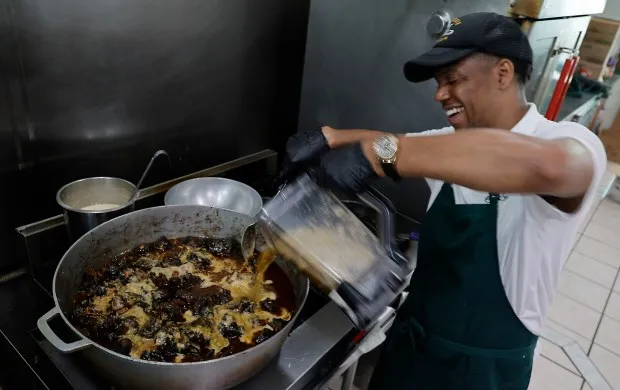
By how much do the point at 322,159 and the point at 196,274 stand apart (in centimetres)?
73

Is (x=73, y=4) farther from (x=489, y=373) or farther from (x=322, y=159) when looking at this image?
(x=489, y=373)

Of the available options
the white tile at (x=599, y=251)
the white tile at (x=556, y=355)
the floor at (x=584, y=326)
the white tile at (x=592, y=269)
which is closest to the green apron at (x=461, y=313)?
the floor at (x=584, y=326)

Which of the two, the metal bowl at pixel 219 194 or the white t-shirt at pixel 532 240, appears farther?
the metal bowl at pixel 219 194

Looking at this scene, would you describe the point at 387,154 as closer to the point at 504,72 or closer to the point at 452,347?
the point at 504,72

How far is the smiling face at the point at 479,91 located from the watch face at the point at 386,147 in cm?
35

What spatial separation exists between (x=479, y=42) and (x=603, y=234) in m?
4.09

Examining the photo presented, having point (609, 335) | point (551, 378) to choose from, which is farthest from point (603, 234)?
point (551, 378)

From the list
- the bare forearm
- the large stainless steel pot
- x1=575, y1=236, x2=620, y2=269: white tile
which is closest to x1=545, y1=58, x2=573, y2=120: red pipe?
the bare forearm

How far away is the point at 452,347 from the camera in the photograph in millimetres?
1410

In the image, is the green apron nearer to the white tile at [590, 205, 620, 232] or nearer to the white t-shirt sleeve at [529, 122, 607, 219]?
the white t-shirt sleeve at [529, 122, 607, 219]

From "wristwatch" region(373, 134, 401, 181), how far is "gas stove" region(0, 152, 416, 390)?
690 mm

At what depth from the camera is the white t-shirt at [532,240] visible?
1.07 m

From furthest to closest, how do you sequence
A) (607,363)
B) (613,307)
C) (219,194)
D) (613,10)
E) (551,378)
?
(613,10) < (613,307) < (607,363) < (551,378) < (219,194)

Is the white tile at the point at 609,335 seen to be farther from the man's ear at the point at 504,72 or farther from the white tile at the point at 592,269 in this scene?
the man's ear at the point at 504,72
